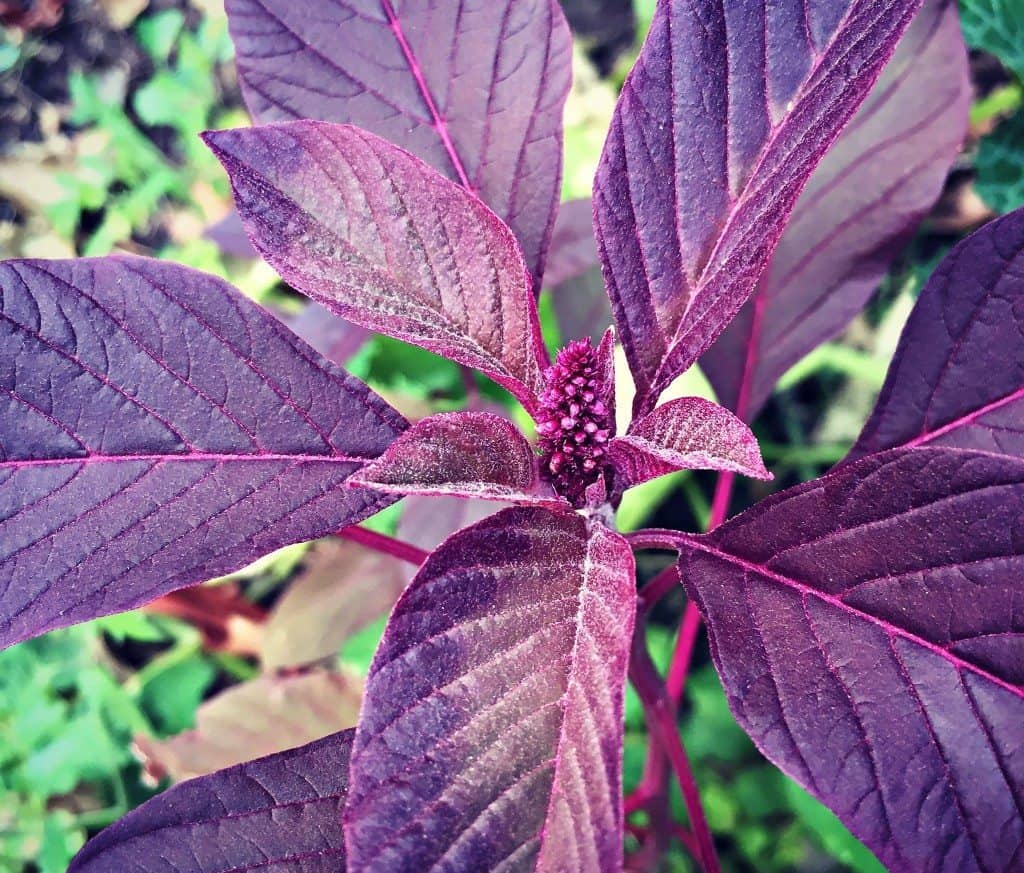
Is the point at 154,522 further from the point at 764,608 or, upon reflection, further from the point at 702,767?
the point at 702,767

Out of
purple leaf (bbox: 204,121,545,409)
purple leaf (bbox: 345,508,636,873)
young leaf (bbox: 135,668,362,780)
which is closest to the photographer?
purple leaf (bbox: 345,508,636,873)

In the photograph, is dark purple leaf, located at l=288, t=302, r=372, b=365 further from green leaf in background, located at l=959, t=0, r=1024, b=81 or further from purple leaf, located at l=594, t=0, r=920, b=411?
green leaf in background, located at l=959, t=0, r=1024, b=81

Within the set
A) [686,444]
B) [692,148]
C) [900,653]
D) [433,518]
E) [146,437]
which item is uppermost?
[433,518]

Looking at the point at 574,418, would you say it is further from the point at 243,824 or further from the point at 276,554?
the point at 276,554

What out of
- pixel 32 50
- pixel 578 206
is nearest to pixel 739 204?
pixel 578 206

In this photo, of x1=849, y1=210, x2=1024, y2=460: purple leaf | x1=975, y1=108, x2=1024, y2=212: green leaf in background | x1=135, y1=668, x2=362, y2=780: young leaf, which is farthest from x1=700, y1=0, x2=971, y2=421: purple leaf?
x1=135, y1=668, x2=362, y2=780: young leaf

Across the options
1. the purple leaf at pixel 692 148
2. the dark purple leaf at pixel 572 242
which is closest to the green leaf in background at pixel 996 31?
the dark purple leaf at pixel 572 242

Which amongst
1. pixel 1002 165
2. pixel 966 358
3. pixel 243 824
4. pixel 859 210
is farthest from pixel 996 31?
pixel 243 824
